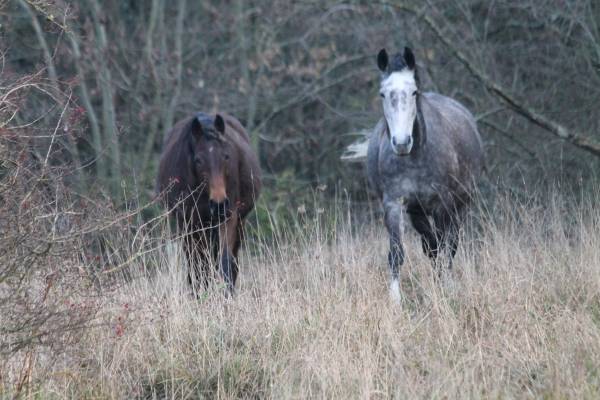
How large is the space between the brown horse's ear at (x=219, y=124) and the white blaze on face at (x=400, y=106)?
1674mm

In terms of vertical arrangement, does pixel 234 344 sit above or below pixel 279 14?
below

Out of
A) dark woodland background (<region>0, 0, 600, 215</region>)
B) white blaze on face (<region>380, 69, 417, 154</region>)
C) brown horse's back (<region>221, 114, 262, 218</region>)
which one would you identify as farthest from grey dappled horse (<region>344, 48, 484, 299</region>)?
dark woodland background (<region>0, 0, 600, 215</region>)

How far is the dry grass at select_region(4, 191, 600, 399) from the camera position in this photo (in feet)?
18.3

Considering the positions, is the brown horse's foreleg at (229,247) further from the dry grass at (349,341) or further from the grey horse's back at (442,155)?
the dry grass at (349,341)

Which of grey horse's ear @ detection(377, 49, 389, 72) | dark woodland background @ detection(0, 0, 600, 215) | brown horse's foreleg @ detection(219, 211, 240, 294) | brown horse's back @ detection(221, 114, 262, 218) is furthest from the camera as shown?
dark woodland background @ detection(0, 0, 600, 215)

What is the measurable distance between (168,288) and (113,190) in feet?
30.7

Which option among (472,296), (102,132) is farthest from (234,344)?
(102,132)

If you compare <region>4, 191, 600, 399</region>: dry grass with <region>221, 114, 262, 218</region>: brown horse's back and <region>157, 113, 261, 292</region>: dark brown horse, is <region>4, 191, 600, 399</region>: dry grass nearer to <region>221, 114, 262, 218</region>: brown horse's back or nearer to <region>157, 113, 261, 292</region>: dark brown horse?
<region>157, 113, 261, 292</region>: dark brown horse

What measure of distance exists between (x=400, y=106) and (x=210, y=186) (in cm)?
193

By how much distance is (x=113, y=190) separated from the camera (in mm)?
16531

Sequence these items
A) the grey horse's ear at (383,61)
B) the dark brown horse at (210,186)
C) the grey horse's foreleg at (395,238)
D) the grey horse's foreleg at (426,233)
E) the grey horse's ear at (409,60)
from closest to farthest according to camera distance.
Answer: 1. the grey horse's foreleg at (395,238)
2. the grey horse's ear at (409,60)
3. the grey horse's ear at (383,61)
4. the dark brown horse at (210,186)
5. the grey horse's foreleg at (426,233)

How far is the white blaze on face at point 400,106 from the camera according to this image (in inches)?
335

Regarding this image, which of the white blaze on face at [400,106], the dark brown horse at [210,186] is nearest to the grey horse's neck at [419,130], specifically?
the white blaze on face at [400,106]

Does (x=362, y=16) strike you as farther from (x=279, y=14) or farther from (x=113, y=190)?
(x=113, y=190)
